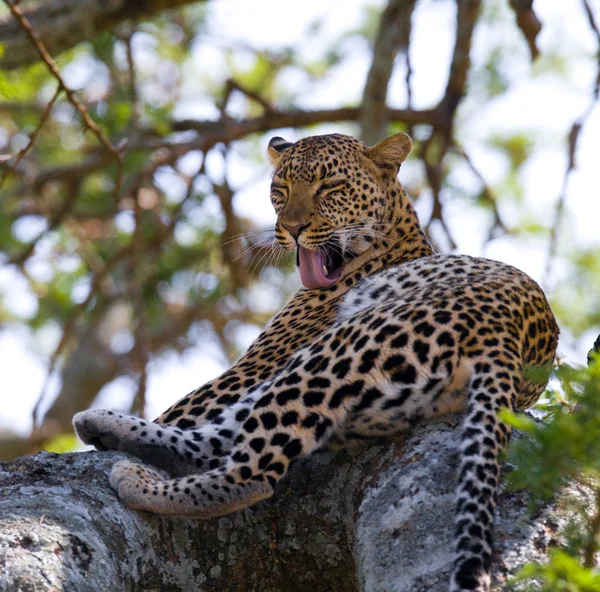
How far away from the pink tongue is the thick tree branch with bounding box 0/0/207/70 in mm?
3930

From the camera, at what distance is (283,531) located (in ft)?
18.1

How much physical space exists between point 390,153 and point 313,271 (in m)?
1.22

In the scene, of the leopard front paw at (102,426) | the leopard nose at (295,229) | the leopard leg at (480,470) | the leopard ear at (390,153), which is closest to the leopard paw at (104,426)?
the leopard front paw at (102,426)

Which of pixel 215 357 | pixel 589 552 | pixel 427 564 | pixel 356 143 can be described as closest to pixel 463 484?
pixel 427 564

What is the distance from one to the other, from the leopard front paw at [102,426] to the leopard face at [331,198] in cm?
195

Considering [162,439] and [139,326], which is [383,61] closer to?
[139,326]

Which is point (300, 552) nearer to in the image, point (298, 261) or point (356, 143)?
point (298, 261)

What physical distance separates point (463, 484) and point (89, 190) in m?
11.5

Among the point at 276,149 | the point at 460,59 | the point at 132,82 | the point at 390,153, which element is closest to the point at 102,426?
the point at 390,153

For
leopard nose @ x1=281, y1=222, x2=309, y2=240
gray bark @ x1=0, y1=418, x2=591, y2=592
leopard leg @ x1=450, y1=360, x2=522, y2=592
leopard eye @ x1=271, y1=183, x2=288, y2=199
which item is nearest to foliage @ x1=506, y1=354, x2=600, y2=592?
leopard leg @ x1=450, y1=360, x2=522, y2=592

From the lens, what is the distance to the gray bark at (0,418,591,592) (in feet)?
14.9

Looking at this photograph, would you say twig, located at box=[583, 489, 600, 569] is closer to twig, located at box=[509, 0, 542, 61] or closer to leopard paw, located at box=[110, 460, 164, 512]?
leopard paw, located at box=[110, 460, 164, 512]

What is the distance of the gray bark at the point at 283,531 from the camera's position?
179 inches

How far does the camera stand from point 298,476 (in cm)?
562
